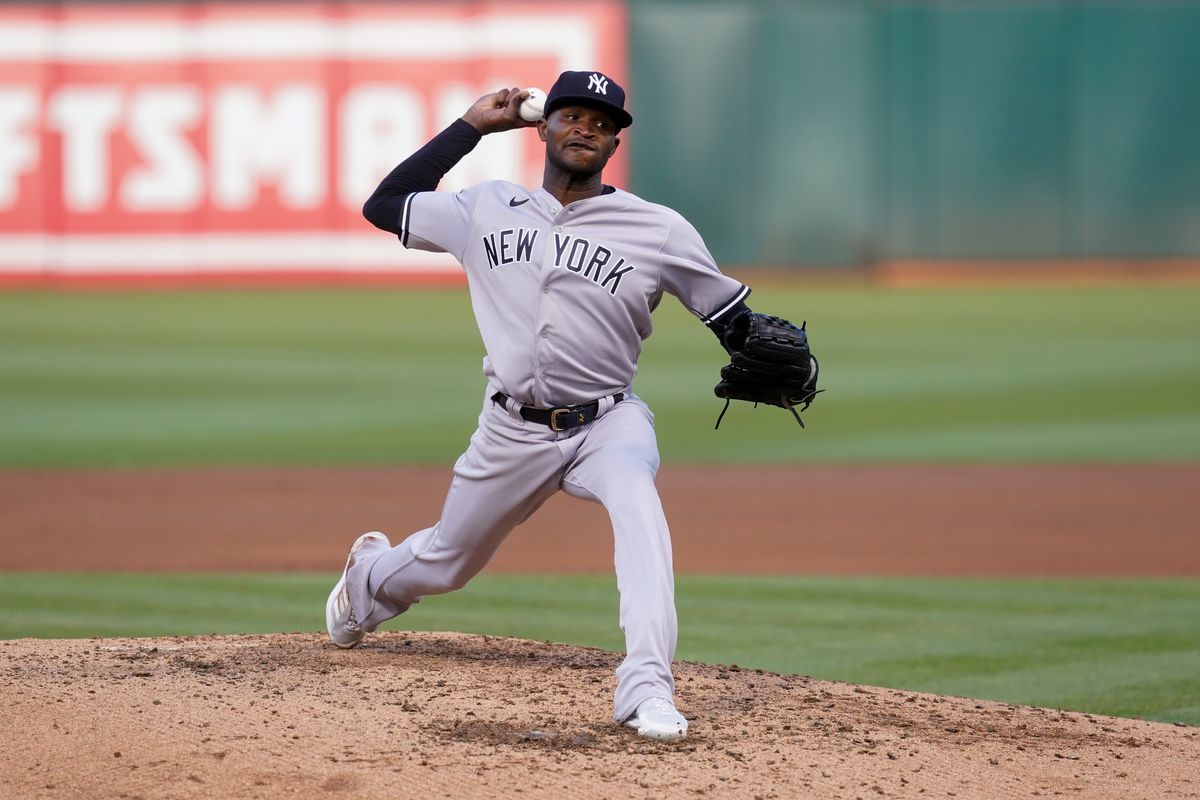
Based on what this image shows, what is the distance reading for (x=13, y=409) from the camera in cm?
1480

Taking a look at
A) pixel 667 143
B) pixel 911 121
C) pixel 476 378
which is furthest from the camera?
pixel 667 143

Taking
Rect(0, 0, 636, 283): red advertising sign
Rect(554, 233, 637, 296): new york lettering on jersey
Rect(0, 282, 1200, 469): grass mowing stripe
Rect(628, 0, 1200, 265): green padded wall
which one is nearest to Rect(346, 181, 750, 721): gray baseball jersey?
Rect(554, 233, 637, 296): new york lettering on jersey

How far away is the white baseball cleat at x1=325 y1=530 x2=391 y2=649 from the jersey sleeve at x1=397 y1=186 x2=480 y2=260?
99 centimetres

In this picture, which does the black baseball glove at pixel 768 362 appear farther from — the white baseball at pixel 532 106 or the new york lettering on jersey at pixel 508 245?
the white baseball at pixel 532 106

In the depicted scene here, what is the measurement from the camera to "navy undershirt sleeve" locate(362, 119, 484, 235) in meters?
5.16

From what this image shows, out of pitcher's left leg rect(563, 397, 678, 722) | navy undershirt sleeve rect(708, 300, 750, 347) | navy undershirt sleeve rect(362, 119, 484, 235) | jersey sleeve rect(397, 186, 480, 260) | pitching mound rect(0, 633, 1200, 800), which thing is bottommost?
pitching mound rect(0, 633, 1200, 800)

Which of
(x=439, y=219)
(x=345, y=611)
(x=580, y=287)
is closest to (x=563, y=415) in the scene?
(x=580, y=287)

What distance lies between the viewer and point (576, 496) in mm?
4777

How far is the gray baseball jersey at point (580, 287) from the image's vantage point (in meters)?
4.80

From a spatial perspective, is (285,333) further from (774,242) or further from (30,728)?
(30,728)

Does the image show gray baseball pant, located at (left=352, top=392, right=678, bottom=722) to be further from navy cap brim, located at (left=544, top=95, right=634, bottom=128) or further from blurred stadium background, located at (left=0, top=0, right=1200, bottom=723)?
blurred stadium background, located at (left=0, top=0, right=1200, bottom=723)

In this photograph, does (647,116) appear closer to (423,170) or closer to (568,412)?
(423,170)

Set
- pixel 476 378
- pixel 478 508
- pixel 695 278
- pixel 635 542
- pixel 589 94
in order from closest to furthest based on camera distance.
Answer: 1. pixel 635 542
2. pixel 589 94
3. pixel 695 278
4. pixel 478 508
5. pixel 476 378

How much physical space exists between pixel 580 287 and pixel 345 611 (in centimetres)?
140
